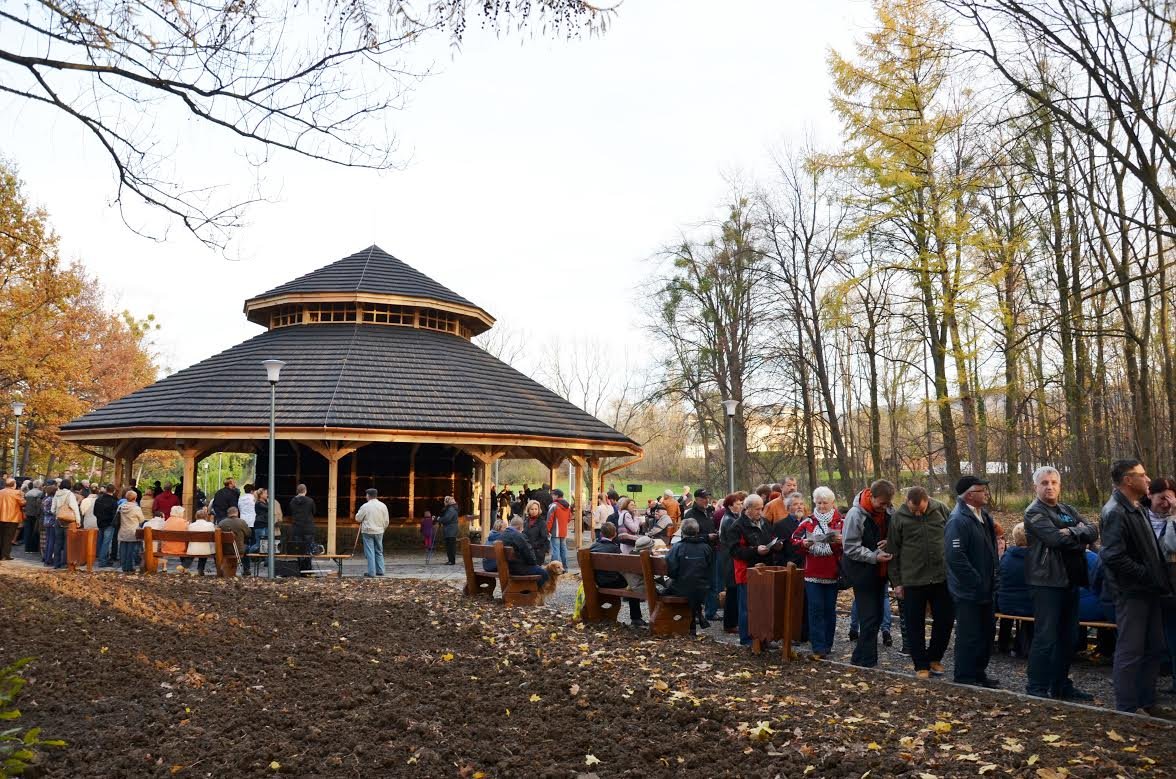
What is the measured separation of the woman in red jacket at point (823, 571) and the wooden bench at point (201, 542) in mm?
9742

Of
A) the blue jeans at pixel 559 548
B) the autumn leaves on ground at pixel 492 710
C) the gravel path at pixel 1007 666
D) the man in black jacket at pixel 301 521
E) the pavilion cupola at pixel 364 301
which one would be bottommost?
the gravel path at pixel 1007 666

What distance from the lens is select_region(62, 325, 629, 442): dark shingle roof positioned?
1988cm

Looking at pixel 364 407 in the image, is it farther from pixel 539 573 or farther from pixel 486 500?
pixel 539 573

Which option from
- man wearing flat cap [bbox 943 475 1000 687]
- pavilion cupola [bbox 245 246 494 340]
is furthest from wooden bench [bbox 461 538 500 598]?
pavilion cupola [bbox 245 246 494 340]

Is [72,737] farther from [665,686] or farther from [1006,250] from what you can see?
[1006,250]

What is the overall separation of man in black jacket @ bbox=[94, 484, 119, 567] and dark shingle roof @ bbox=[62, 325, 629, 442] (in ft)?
7.95

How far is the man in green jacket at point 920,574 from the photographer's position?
7551 millimetres

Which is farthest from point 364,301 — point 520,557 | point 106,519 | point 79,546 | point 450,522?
point 520,557

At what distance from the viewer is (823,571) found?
8.46 meters

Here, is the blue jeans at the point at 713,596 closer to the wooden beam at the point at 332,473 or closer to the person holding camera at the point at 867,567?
the person holding camera at the point at 867,567

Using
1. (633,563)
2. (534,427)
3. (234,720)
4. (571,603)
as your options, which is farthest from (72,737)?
(534,427)

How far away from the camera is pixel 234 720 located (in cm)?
625

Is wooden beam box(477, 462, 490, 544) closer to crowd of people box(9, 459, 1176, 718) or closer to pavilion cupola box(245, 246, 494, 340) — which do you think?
pavilion cupola box(245, 246, 494, 340)

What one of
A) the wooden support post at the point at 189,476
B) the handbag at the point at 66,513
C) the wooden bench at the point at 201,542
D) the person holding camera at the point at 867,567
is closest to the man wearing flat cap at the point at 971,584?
the person holding camera at the point at 867,567
